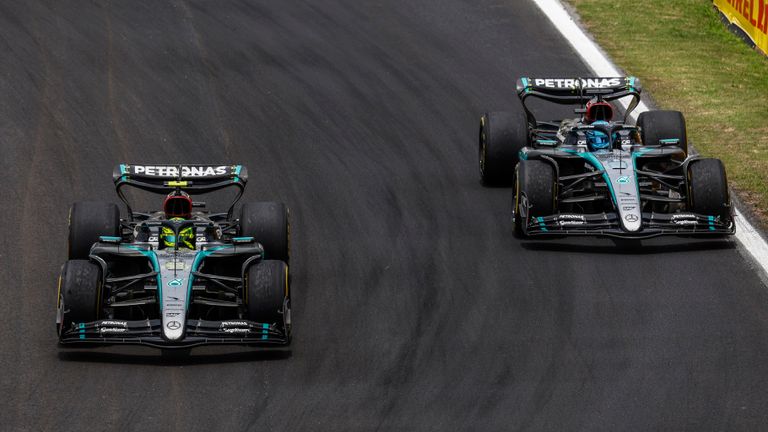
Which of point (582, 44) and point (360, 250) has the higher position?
point (582, 44)

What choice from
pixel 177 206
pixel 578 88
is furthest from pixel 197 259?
pixel 578 88

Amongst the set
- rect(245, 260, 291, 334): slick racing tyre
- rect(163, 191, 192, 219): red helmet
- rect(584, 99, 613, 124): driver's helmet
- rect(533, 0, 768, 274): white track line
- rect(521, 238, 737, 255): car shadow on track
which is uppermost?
rect(533, 0, 768, 274): white track line

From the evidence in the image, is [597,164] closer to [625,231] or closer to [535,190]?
[535,190]

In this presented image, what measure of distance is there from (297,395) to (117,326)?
6.77 feet

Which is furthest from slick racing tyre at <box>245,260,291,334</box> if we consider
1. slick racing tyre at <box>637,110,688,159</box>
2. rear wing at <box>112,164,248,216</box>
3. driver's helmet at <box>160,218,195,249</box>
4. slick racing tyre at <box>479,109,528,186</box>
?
slick racing tyre at <box>637,110,688,159</box>

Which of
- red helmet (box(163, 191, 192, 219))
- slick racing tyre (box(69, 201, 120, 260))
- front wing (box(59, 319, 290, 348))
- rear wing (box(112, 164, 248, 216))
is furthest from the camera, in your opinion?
Result: rear wing (box(112, 164, 248, 216))

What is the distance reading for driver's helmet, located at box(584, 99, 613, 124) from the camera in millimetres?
24500

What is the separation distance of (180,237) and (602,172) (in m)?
5.88

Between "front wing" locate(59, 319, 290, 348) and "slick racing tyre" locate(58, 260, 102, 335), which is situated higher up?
"slick racing tyre" locate(58, 260, 102, 335)

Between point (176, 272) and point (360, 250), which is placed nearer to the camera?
point (176, 272)

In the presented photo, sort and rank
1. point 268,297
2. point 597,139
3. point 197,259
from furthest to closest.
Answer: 1. point 597,139
2. point 197,259
3. point 268,297

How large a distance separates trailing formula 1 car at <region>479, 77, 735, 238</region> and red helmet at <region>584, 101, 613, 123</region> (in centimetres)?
1

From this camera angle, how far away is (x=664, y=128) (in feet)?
81.8

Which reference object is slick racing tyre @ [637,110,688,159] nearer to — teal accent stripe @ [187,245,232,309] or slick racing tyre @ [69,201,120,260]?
teal accent stripe @ [187,245,232,309]
